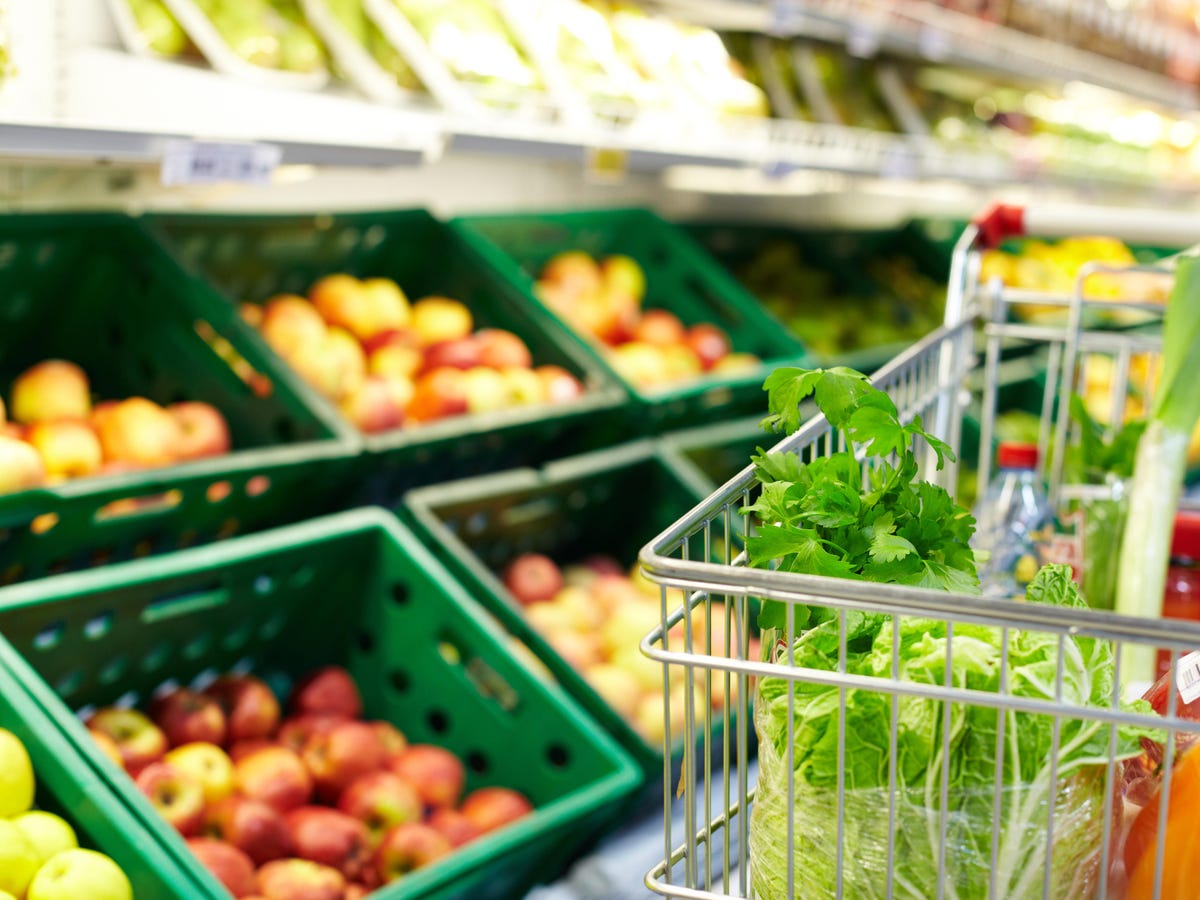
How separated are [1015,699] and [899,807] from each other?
0.10m

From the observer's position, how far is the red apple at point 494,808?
66.5 inches

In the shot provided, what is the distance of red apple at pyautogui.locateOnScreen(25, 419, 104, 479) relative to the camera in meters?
1.81

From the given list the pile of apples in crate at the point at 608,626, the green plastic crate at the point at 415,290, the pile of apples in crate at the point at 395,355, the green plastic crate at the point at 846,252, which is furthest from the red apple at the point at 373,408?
the green plastic crate at the point at 846,252

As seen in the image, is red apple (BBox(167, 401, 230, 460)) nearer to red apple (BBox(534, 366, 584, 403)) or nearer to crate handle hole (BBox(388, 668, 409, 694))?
crate handle hole (BBox(388, 668, 409, 694))

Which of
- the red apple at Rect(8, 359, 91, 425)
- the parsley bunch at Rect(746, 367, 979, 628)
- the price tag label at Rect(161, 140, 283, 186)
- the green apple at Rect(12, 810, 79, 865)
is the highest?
the price tag label at Rect(161, 140, 283, 186)

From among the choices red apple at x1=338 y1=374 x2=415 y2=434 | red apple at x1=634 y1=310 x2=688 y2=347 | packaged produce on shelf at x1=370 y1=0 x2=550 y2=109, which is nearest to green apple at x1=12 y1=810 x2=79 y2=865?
red apple at x1=338 y1=374 x2=415 y2=434

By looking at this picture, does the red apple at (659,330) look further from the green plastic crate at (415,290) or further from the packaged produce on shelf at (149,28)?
the packaged produce on shelf at (149,28)

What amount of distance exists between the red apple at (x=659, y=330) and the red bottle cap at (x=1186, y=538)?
167cm

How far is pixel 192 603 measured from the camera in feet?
5.60

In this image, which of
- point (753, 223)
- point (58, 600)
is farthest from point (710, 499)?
point (753, 223)

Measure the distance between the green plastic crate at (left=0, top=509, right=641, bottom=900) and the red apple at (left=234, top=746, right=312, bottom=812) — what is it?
0.60 feet

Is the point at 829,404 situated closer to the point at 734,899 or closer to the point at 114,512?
the point at 734,899

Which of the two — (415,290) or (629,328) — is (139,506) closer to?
(415,290)

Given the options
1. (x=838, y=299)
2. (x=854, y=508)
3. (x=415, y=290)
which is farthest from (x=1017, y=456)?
(x=838, y=299)
